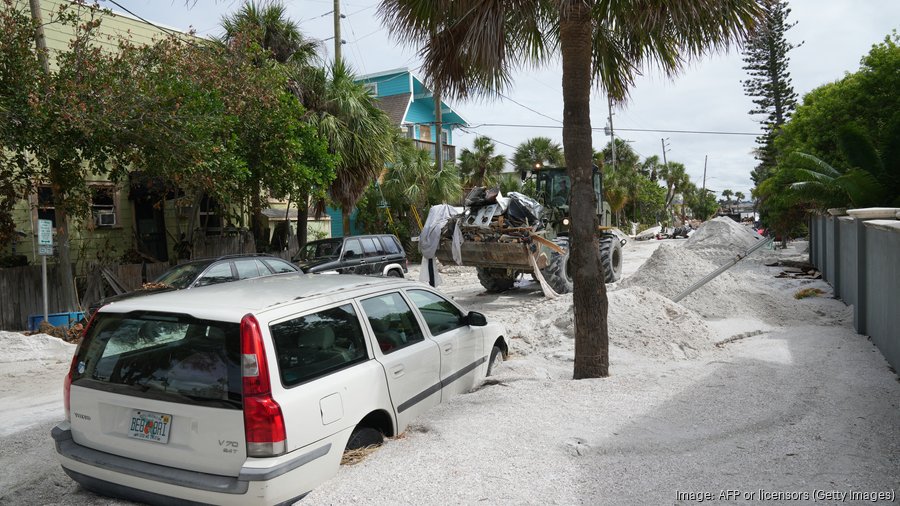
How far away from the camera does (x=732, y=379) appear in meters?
6.57

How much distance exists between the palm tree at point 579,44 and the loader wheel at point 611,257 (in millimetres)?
9708

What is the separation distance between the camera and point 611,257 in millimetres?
17328

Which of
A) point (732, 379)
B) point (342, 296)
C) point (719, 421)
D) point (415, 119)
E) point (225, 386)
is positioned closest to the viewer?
point (225, 386)

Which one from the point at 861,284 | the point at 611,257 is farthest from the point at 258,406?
the point at 611,257

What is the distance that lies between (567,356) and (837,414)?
147 inches

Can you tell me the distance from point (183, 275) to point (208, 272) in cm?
46

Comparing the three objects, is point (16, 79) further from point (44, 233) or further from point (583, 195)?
point (583, 195)

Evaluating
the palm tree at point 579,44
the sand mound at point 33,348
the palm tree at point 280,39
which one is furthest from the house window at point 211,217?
the palm tree at point 579,44

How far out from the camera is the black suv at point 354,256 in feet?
49.7

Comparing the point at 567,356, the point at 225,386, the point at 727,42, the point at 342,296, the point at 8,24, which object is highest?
the point at 8,24

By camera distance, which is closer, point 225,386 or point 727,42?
point 225,386

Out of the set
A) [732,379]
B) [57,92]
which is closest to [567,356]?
[732,379]

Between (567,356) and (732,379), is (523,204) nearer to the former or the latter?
(567,356)

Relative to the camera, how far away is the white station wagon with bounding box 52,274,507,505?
3582 millimetres
